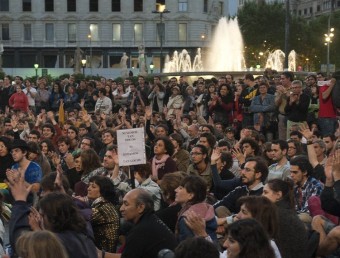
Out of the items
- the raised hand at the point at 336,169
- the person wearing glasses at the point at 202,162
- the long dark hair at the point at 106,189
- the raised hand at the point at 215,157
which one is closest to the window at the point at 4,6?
the person wearing glasses at the point at 202,162

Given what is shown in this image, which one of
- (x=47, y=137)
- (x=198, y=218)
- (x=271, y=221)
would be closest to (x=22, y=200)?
(x=198, y=218)

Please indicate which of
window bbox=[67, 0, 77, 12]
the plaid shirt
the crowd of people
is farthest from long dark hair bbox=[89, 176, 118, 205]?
window bbox=[67, 0, 77, 12]

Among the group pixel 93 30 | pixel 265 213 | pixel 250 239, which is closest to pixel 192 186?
pixel 265 213

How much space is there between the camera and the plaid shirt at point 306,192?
9.35 meters

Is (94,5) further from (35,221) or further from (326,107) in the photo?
(35,221)

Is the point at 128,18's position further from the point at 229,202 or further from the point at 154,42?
the point at 229,202

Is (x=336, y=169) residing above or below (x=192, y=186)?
above

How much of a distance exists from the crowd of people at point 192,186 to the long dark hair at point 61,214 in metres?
0.01

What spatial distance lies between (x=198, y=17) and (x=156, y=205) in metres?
81.8

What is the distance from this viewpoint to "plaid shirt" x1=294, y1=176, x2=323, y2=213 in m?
9.35

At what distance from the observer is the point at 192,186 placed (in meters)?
8.38

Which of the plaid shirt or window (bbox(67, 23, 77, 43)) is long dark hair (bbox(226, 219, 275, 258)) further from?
window (bbox(67, 23, 77, 43))

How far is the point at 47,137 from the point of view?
15.2m

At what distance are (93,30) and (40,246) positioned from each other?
86087mm
